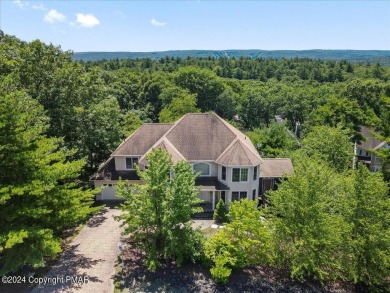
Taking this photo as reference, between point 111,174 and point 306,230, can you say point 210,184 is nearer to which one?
point 111,174

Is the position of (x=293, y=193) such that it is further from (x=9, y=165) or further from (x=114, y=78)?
(x=114, y=78)

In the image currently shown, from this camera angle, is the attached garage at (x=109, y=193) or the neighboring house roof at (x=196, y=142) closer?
the neighboring house roof at (x=196, y=142)

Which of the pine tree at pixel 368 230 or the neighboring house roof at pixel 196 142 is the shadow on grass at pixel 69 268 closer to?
the neighboring house roof at pixel 196 142

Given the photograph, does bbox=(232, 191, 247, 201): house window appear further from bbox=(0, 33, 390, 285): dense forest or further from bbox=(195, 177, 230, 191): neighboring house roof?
bbox=(0, 33, 390, 285): dense forest

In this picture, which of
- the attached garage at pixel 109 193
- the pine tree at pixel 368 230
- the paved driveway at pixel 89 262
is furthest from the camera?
the attached garage at pixel 109 193

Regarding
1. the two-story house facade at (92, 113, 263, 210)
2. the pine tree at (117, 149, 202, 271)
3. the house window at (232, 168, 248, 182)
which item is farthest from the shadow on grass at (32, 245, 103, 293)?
the house window at (232, 168, 248, 182)

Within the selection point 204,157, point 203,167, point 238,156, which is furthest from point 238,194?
point 204,157

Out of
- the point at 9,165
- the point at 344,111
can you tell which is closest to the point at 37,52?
the point at 9,165

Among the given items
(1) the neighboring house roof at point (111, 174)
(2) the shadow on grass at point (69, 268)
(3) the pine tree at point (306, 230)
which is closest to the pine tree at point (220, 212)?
(3) the pine tree at point (306, 230)
